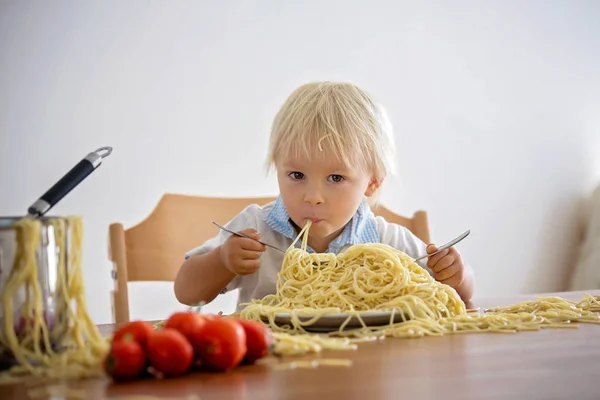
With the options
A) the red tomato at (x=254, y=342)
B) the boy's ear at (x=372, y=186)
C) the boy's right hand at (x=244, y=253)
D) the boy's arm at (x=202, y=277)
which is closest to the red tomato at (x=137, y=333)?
the red tomato at (x=254, y=342)

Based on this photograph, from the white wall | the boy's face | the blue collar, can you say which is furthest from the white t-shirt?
the white wall

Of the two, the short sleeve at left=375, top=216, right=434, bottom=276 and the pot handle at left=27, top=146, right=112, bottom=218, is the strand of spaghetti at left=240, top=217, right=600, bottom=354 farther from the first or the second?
the short sleeve at left=375, top=216, right=434, bottom=276

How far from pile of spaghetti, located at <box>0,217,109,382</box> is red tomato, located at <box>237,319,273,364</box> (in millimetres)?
157

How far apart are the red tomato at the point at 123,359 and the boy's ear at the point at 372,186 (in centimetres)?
111

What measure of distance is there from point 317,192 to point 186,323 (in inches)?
30.2

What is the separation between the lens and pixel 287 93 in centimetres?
327

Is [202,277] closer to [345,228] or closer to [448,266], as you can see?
[345,228]

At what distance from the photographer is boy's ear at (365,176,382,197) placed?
1.74m

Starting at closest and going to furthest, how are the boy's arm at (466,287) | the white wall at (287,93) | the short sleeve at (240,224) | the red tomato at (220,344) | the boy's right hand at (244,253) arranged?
the red tomato at (220,344), the boy's right hand at (244,253), the boy's arm at (466,287), the short sleeve at (240,224), the white wall at (287,93)

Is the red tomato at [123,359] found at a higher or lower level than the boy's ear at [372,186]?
lower

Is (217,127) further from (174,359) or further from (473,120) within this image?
(174,359)

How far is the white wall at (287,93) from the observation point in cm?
281

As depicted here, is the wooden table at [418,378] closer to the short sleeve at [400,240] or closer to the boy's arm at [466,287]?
the boy's arm at [466,287]

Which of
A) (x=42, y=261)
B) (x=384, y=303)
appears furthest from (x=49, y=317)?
(x=384, y=303)
